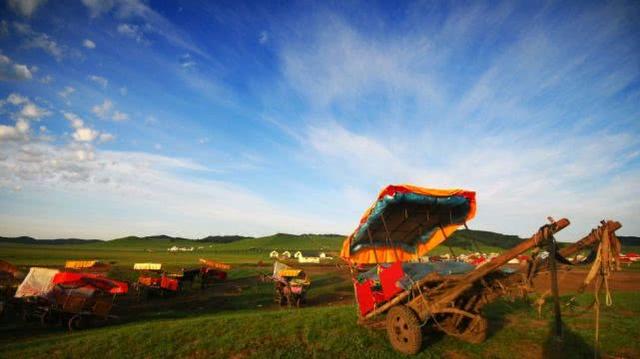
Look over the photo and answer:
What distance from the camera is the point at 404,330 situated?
917 cm

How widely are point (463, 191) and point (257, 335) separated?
7.69 metres

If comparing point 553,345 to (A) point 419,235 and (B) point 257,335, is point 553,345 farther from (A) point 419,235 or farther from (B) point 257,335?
(B) point 257,335

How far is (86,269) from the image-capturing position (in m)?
36.6

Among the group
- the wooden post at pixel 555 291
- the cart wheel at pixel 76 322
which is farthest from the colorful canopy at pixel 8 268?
the wooden post at pixel 555 291

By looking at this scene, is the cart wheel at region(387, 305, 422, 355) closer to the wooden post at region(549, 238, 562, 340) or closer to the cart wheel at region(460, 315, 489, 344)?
the cart wheel at region(460, 315, 489, 344)

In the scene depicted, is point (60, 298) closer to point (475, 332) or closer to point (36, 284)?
point (36, 284)

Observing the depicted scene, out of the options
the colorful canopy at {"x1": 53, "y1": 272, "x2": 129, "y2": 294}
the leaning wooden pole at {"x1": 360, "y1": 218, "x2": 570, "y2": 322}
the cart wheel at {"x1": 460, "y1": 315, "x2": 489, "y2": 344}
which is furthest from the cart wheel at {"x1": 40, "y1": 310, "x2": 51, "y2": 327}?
the cart wheel at {"x1": 460, "y1": 315, "x2": 489, "y2": 344}

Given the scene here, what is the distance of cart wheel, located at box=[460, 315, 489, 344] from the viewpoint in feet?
31.3

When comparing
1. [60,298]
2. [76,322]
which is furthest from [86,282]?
[76,322]

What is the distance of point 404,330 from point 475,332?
2.25m

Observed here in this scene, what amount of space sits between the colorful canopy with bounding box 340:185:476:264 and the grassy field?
8.71ft

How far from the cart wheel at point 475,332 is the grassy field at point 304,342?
276 mm

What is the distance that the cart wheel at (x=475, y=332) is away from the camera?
9.55 metres

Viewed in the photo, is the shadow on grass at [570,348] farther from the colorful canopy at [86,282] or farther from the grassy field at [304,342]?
the colorful canopy at [86,282]
